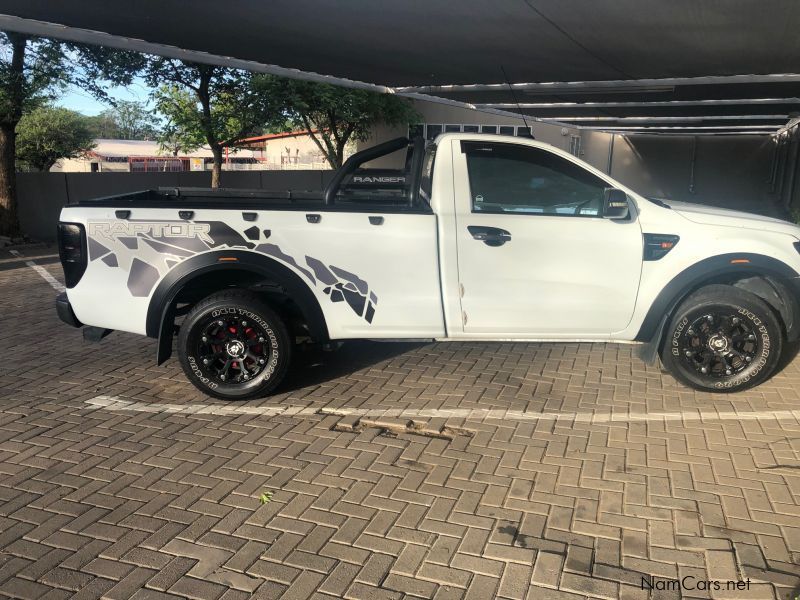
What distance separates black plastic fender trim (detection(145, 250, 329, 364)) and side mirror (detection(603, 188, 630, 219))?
88.4 inches

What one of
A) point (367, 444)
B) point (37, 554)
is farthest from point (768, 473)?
point (37, 554)

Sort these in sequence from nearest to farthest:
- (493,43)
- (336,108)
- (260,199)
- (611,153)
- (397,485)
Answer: (397,485) → (260,199) → (493,43) → (336,108) → (611,153)

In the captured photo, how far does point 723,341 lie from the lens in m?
5.05

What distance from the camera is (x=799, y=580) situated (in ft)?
9.57

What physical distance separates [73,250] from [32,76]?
37.5 ft

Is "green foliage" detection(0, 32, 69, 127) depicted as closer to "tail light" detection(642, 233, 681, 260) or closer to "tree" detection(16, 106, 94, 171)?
"tail light" detection(642, 233, 681, 260)

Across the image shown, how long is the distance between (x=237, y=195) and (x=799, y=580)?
466 cm

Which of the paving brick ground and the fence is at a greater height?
the fence

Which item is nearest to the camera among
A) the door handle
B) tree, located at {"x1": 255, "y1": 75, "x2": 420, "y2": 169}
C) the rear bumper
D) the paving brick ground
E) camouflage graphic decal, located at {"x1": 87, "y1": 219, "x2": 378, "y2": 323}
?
the paving brick ground

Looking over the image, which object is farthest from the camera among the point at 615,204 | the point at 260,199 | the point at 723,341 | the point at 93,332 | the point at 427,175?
the point at 260,199

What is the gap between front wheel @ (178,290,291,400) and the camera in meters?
4.93

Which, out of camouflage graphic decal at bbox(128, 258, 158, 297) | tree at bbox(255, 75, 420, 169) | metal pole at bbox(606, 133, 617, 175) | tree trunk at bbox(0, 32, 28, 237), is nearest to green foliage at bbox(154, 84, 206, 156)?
tree at bbox(255, 75, 420, 169)

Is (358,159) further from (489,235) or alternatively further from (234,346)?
(234,346)

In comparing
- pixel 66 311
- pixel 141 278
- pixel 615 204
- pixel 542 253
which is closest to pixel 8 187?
pixel 66 311
